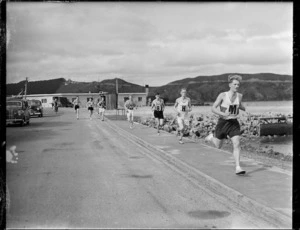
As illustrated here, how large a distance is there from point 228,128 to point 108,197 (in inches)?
113

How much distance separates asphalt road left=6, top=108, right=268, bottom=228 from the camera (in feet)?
16.9

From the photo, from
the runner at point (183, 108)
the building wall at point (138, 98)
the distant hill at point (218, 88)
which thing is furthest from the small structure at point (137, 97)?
the runner at point (183, 108)

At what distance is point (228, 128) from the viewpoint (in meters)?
7.71

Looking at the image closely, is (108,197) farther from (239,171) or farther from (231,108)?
(231,108)

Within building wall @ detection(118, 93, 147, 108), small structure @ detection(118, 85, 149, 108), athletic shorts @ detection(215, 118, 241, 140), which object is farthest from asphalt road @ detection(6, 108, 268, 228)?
building wall @ detection(118, 93, 147, 108)

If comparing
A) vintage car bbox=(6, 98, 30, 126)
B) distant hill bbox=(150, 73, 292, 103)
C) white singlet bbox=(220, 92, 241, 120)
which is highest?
distant hill bbox=(150, 73, 292, 103)

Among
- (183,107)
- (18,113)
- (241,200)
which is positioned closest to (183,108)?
(183,107)

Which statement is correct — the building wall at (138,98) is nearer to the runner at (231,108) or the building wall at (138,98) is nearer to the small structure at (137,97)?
the small structure at (137,97)

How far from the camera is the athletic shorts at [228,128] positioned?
7.63 m

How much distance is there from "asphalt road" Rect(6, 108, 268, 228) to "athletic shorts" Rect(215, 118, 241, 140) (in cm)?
124

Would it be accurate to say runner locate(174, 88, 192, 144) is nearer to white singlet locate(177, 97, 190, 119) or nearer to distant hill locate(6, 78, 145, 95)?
white singlet locate(177, 97, 190, 119)

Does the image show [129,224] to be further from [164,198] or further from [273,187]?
[273,187]
